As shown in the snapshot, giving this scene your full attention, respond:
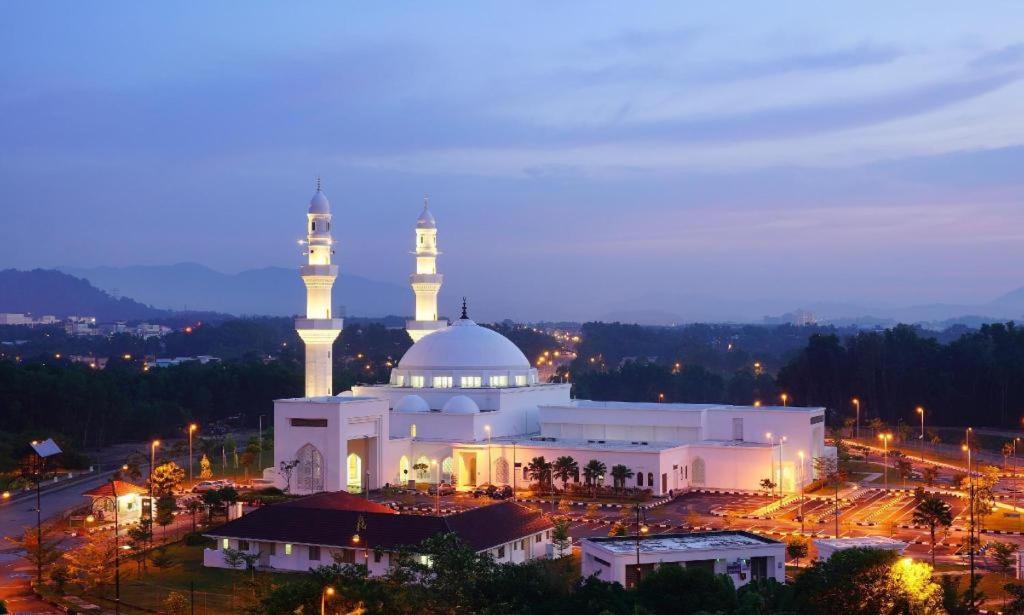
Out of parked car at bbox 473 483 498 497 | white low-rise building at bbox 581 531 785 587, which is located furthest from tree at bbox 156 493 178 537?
white low-rise building at bbox 581 531 785 587

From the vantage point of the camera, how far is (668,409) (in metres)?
55.7

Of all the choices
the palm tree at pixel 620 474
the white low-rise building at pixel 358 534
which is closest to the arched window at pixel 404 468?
the palm tree at pixel 620 474

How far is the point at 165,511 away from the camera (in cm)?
4141

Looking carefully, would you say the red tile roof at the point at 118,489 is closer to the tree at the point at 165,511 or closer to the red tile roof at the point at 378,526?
the tree at the point at 165,511

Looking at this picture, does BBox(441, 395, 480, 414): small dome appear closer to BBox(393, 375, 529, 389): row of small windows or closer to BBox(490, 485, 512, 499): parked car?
BBox(393, 375, 529, 389): row of small windows

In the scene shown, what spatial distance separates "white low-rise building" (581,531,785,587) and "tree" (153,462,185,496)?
19.0 metres

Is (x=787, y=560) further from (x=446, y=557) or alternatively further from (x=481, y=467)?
(x=481, y=467)

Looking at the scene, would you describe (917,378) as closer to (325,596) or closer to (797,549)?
(797,549)

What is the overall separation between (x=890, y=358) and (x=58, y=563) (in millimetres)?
64626

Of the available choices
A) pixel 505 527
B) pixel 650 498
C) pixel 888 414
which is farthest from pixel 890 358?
pixel 505 527

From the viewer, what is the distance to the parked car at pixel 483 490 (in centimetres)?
5019

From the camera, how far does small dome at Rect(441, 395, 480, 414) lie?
183 feet

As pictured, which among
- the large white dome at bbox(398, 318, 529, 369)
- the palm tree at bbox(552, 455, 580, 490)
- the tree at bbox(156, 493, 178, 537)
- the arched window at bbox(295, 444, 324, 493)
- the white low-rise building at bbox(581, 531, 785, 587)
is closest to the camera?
the white low-rise building at bbox(581, 531, 785, 587)

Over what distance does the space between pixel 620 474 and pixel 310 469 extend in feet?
42.3
